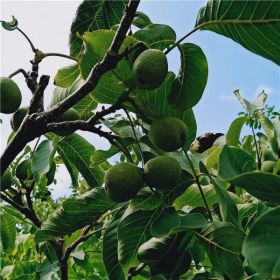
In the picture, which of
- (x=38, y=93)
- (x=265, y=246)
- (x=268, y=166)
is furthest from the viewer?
(x=268, y=166)

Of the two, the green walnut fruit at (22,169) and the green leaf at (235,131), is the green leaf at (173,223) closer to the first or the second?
the green leaf at (235,131)

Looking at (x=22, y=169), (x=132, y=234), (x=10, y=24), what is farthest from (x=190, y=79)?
(x=22, y=169)

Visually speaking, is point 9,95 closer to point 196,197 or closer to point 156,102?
point 156,102

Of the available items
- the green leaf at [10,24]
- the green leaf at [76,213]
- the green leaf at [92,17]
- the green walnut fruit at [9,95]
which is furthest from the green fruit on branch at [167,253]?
the green leaf at [10,24]

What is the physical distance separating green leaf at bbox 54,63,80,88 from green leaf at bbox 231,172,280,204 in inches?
33.3

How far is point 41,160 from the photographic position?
1728mm

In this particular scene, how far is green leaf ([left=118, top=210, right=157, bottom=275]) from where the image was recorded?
1.30m

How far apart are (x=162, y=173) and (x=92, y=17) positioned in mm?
622

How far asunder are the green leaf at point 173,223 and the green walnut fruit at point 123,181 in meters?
0.10

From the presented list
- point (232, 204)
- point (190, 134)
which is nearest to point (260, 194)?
point (232, 204)

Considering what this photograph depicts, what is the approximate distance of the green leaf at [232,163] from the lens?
104 centimetres

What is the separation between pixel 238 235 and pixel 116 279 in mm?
401

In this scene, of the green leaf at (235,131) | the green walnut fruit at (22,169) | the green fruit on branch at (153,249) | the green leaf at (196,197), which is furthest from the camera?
the green walnut fruit at (22,169)

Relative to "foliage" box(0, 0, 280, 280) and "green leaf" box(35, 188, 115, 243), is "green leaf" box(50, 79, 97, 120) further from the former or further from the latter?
"green leaf" box(35, 188, 115, 243)
